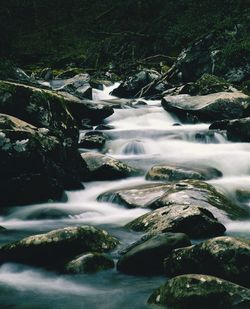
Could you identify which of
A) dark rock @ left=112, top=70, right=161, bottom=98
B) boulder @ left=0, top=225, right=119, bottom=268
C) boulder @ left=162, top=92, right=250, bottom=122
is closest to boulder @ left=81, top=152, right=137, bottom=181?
boulder @ left=0, top=225, right=119, bottom=268

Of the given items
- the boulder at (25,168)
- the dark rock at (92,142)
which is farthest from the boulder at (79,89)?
the boulder at (25,168)

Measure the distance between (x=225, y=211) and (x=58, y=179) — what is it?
3.47 m

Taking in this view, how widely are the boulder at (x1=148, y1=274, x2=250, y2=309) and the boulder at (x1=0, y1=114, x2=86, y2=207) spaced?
4915 millimetres

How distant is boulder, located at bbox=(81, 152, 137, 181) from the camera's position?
401 inches

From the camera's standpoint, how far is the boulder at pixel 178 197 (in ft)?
24.4

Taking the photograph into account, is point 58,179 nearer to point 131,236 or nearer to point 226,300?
point 131,236

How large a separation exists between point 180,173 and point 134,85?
39.3ft

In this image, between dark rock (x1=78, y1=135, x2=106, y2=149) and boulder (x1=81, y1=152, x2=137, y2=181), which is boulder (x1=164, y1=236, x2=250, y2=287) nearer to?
boulder (x1=81, y1=152, x2=137, y2=181)

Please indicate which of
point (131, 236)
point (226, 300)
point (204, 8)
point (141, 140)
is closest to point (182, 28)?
point (204, 8)

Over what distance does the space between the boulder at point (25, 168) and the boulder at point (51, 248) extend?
2916 mm

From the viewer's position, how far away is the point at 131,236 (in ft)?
22.1

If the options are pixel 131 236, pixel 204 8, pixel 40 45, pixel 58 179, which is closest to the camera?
pixel 131 236

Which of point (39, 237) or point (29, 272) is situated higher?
point (39, 237)

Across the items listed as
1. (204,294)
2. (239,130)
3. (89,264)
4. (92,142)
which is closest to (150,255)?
(89,264)
